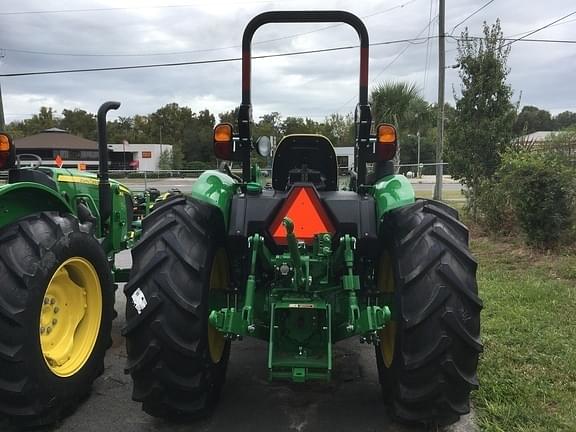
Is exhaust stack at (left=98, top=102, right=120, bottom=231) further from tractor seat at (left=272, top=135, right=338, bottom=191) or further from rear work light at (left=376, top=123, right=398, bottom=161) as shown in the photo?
rear work light at (left=376, top=123, right=398, bottom=161)

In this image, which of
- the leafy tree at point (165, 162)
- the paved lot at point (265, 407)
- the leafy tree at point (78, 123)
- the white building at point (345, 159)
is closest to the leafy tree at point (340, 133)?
the white building at point (345, 159)

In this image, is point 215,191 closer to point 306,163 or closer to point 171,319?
point 171,319

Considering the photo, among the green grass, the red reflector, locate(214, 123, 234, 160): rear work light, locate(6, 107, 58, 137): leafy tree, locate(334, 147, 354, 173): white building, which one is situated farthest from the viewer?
locate(6, 107, 58, 137): leafy tree

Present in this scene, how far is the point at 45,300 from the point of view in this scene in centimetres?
368

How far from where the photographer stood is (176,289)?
317cm

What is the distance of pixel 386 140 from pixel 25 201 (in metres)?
2.43

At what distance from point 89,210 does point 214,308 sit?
7.35 ft

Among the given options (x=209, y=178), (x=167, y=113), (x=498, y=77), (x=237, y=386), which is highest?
(x=167, y=113)

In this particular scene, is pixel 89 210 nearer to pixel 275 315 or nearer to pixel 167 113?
pixel 275 315

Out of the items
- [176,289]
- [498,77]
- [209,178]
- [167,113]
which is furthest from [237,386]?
[167,113]

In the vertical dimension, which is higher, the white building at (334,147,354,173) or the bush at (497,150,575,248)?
the white building at (334,147,354,173)

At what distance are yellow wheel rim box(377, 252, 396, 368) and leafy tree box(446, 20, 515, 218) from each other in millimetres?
7838

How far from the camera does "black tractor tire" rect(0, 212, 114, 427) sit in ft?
10.3

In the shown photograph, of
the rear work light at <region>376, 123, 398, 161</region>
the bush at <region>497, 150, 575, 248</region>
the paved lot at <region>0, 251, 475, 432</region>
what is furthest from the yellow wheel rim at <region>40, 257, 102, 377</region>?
the bush at <region>497, 150, 575, 248</region>
